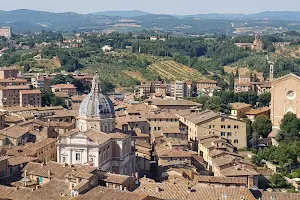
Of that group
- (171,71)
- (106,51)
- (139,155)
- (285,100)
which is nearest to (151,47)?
(106,51)

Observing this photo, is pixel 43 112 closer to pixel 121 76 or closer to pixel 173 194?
pixel 173 194

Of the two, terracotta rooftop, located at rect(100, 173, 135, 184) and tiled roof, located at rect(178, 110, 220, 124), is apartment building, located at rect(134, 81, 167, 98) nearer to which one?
tiled roof, located at rect(178, 110, 220, 124)

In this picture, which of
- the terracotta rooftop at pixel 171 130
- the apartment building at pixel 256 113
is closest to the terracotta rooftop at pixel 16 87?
the terracotta rooftop at pixel 171 130

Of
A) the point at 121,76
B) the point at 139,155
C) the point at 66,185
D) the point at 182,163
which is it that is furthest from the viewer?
the point at 121,76

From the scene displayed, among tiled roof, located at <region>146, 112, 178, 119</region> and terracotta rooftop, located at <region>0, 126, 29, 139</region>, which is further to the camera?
tiled roof, located at <region>146, 112, 178, 119</region>

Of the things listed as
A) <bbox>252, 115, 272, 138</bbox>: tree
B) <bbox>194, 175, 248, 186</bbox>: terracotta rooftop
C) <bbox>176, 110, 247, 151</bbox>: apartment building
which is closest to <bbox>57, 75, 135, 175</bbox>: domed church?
<bbox>194, 175, 248, 186</bbox>: terracotta rooftop

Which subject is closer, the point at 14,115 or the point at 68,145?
the point at 68,145

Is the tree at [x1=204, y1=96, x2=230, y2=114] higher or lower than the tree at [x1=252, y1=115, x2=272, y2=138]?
above

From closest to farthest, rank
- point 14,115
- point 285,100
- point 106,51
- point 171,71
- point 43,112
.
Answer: point 14,115
point 43,112
point 285,100
point 171,71
point 106,51
